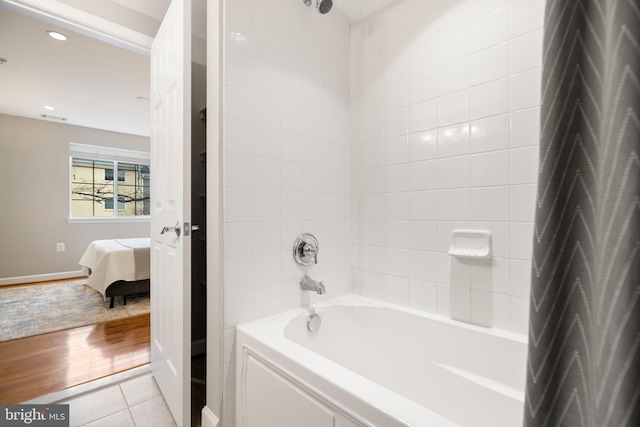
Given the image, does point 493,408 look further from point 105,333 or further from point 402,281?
point 105,333

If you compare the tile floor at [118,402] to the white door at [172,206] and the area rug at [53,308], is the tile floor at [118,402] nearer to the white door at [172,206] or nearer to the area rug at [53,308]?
the white door at [172,206]

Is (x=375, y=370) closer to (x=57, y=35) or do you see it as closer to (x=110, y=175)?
(x=57, y=35)

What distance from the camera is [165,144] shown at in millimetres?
1693

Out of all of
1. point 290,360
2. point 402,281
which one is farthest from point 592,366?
point 402,281

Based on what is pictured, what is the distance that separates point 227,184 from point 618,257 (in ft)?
4.40

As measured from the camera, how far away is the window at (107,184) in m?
5.14

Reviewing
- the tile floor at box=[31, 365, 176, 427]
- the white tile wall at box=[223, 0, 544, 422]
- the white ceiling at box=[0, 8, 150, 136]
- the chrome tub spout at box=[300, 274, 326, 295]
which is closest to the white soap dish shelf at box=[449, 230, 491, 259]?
the white tile wall at box=[223, 0, 544, 422]

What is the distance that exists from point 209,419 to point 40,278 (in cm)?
486

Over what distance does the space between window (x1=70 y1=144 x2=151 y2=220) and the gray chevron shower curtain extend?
218 inches

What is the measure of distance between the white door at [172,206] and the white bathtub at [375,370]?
315 millimetres

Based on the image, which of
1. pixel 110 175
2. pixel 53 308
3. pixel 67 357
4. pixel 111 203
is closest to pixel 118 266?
pixel 53 308

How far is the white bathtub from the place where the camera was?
2.94 feet

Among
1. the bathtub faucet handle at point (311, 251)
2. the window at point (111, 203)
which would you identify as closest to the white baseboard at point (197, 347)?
the bathtub faucet handle at point (311, 251)

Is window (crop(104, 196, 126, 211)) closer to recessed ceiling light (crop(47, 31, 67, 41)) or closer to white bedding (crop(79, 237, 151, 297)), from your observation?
white bedding (crop(79, 237, 151, 297))
